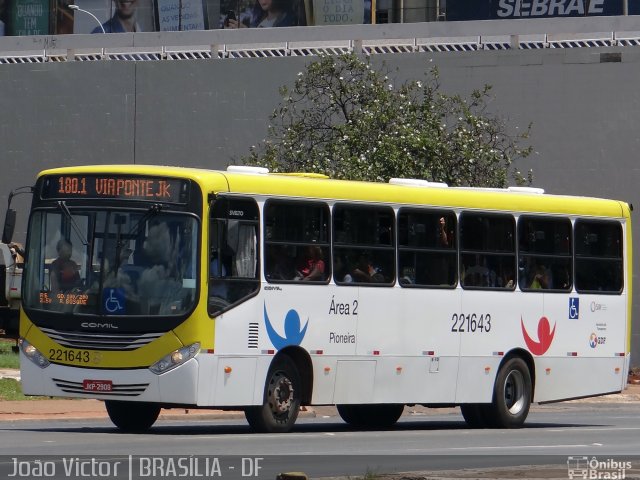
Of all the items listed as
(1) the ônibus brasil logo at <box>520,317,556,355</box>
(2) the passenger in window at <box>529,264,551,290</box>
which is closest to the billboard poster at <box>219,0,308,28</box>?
(2) the passenger in window at <box>529,264,551,290</box>

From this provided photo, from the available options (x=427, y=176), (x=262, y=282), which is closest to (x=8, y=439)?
(x=262, y=282)

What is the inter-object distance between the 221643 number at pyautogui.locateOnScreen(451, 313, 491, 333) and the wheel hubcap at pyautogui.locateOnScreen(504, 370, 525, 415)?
35.7 inches

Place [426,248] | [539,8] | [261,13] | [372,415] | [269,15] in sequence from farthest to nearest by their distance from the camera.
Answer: [261,13], [269,15], [539,8], [372,415], [426,248]

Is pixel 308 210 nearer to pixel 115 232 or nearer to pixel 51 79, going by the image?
pixel 115 232

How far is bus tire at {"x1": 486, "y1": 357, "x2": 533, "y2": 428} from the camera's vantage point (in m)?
20.5

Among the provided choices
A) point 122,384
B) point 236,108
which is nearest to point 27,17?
point 236,108

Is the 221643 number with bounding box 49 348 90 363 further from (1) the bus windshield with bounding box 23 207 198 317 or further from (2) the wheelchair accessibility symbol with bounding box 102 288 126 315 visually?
(2) the wheelchair accessibility symbol with bounding box 102 288 126 315

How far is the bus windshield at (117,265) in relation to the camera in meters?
16.8

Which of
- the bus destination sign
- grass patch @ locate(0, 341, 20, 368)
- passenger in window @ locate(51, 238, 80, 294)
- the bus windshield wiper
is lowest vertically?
grass patch @ locate(0, 341, 20, 368)

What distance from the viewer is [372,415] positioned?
815 inches

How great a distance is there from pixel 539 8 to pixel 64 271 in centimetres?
2650

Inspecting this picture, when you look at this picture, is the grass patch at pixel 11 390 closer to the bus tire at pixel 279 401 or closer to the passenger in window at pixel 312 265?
the bus tire at pixel 279 401

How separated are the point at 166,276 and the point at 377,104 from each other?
13.3m

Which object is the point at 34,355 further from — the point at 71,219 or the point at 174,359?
the point at 174,359
